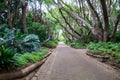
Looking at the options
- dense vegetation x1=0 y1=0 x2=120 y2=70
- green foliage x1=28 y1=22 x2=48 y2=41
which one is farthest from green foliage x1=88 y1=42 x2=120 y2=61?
green foliage x1=28 y1=22 x2=48 y2=41

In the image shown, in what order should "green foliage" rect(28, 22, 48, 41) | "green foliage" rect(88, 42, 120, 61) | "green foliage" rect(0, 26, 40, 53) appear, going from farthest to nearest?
"green foliage" rect(28, 22, 48, 41) → "green foliage" rect(0, 26, 40, 53) → "green foliage" rect(88, 42, 120, 61)

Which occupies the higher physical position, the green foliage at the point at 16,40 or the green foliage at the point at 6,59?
the green foliage at the point at 16,40

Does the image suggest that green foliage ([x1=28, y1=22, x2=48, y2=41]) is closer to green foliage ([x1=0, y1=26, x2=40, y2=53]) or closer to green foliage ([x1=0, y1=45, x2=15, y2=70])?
green foliage ([x1=0, y1=26, x2=40, y2=53])

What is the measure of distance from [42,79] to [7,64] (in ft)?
5.08

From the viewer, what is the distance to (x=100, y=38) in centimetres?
2050

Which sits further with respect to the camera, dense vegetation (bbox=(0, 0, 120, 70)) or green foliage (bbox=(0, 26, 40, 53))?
green foliage (bbox=(0, 26, 40, 53))

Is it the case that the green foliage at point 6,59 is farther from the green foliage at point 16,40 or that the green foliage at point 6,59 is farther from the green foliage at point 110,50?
the green foliage at point 110,50

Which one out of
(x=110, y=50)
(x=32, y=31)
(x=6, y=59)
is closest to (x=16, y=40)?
(x=110, y=50)

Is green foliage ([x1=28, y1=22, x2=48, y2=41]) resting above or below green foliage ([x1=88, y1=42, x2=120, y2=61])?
above

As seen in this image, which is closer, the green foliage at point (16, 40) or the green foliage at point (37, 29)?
the green foliage at point (16, 40)

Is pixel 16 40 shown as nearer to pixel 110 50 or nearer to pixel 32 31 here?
pixel 110 50

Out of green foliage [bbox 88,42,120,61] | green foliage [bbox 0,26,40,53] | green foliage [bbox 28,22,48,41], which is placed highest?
green foliage [bbox 28,22,48,41]

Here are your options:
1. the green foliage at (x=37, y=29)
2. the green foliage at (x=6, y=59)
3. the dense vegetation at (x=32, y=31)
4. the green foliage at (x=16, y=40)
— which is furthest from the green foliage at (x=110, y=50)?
the green foliage at (x=37, y=29)

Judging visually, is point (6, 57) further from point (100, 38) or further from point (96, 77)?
point (100, 38)
